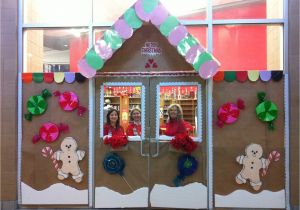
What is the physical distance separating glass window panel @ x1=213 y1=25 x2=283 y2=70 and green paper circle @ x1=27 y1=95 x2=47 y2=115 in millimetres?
3137

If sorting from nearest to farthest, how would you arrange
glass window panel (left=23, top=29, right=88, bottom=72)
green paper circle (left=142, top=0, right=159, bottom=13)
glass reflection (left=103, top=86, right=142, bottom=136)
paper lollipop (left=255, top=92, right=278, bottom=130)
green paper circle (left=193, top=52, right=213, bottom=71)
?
green paper circle (left=193, top=52, right=213, bottom=71) < green paper circle (left=142, top=0, right=159, bottom=13) < paper lollipop (left=255, top=92, right=278, bottom=130) < glass reflection (left=103, top=86, right=142, bottom=136) < glass window panel (left=23, top=29, right=88, bottom=72)

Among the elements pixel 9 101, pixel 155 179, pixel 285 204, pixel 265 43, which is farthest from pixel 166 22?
pixel 285 204

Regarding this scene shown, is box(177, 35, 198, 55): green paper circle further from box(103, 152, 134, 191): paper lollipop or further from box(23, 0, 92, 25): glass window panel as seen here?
box(103, 152, 134, 191): paper lollipop

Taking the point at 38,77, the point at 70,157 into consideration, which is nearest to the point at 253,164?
the point at 70,157

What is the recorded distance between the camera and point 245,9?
22.1 ft

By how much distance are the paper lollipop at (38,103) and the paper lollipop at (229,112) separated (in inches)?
118

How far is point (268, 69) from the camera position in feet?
21.6

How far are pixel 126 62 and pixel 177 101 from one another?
1.12 metres

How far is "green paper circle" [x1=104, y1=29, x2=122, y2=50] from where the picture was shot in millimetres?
6371

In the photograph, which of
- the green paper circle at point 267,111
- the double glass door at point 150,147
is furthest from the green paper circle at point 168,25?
the green paper circle at point 267,111

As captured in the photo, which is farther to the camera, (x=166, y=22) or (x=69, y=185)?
(x=69, y=185)

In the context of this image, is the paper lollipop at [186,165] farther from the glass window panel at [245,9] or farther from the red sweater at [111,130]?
the glass window panel at [245,9]

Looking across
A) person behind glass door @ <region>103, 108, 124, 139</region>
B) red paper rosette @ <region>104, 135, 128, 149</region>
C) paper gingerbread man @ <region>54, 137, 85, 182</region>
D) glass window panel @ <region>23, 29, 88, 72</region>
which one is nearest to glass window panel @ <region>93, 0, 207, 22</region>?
glass window panel @ <region>23, 29, 88, 72</region>

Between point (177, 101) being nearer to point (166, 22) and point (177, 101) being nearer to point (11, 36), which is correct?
point (166, 22)
